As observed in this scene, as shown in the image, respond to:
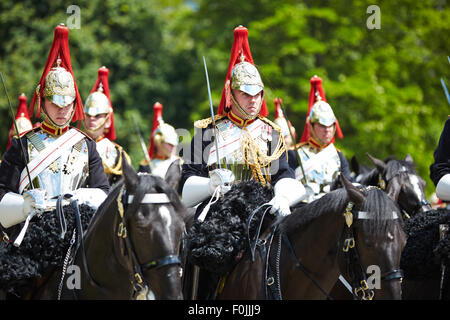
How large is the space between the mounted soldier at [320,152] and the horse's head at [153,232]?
3.88m

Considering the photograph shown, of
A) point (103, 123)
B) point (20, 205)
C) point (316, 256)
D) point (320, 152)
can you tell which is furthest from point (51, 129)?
point (320, 152)

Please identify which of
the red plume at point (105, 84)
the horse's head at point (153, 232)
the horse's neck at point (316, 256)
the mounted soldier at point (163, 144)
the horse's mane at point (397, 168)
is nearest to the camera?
the horse's head at point (153, 232)

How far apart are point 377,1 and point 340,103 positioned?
3.12 metres

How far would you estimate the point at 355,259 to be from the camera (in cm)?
455

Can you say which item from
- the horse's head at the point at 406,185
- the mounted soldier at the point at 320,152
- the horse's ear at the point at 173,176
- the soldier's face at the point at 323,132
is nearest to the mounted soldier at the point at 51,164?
the horse's ear at the point at 173,176

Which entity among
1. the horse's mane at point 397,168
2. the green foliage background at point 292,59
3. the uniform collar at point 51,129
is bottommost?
the horse's mane at point 397,168

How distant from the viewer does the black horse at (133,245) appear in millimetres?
4066

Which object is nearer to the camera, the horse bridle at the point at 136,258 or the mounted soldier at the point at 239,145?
the horse bridle at the point at 136,258

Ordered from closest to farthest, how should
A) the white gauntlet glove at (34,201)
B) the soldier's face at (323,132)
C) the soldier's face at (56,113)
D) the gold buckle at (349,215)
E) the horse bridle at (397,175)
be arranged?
the gold buckle at (349,215) < the white gauntlet glove at (34,201) < the soldier's face at (56,113) < the horse bridle at (397,175) < the soldier's face at (323,132)

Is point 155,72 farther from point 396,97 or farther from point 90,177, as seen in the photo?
point 90,177

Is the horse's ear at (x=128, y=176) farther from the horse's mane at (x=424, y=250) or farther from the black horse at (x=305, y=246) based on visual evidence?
the horse's mane at (x=424, y=250)

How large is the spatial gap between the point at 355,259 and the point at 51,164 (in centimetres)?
253

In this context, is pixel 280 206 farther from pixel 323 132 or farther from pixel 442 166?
pixel 323 132
